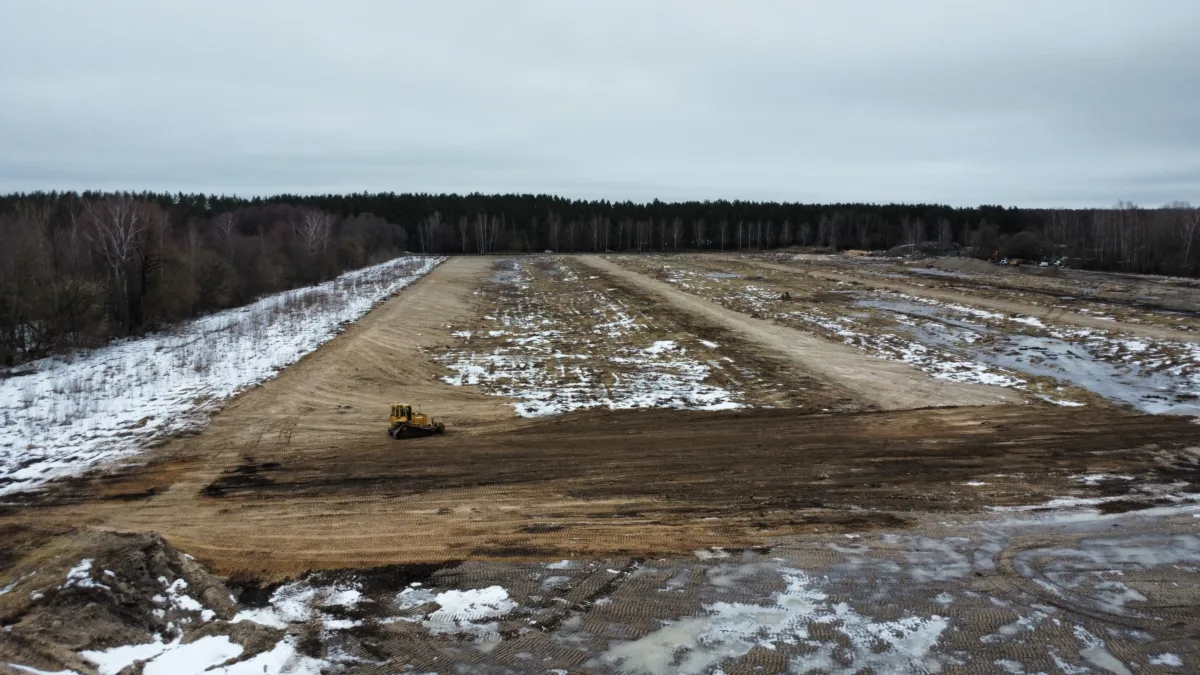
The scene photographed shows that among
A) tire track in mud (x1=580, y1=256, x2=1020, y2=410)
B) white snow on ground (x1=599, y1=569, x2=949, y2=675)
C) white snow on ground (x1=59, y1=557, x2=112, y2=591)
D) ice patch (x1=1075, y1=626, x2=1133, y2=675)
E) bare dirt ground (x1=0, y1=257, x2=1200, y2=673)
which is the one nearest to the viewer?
ice patch (x1=1075, y1=626, x2=1133, y2=675)

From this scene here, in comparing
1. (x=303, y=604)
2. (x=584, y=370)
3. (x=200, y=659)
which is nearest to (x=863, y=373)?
(x=584, y=370)

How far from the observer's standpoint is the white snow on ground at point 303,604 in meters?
7.05

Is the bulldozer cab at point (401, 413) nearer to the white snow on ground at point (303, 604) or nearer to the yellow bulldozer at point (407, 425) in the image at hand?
the yellow bulldozer at point (407, 425)

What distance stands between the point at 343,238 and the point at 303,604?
63.5 meters

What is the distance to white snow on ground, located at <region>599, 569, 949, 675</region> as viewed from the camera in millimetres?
6336

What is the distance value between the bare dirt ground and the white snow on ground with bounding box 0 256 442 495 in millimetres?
1033

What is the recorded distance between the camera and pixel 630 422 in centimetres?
1460

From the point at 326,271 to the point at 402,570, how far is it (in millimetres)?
50950

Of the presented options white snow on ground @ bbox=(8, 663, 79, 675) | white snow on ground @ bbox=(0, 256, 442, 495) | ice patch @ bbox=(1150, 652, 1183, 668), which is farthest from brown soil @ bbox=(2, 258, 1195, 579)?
ice patch @ bbox=(1150, 652, 1183, 668)

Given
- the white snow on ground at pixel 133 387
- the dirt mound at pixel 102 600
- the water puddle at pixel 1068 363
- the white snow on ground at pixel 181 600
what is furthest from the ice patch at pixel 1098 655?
the white snow on ground at pixel 133 387

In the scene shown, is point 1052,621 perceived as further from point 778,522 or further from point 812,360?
point 812,360

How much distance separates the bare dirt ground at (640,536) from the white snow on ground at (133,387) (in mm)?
1033

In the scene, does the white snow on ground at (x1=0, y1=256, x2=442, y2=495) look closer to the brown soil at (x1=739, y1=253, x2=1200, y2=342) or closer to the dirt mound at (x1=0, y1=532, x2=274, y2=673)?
the dirt mound at (x1=0, y1=532, x2=274, y2=673)

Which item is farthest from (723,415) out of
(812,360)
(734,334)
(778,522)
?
(734,334)
